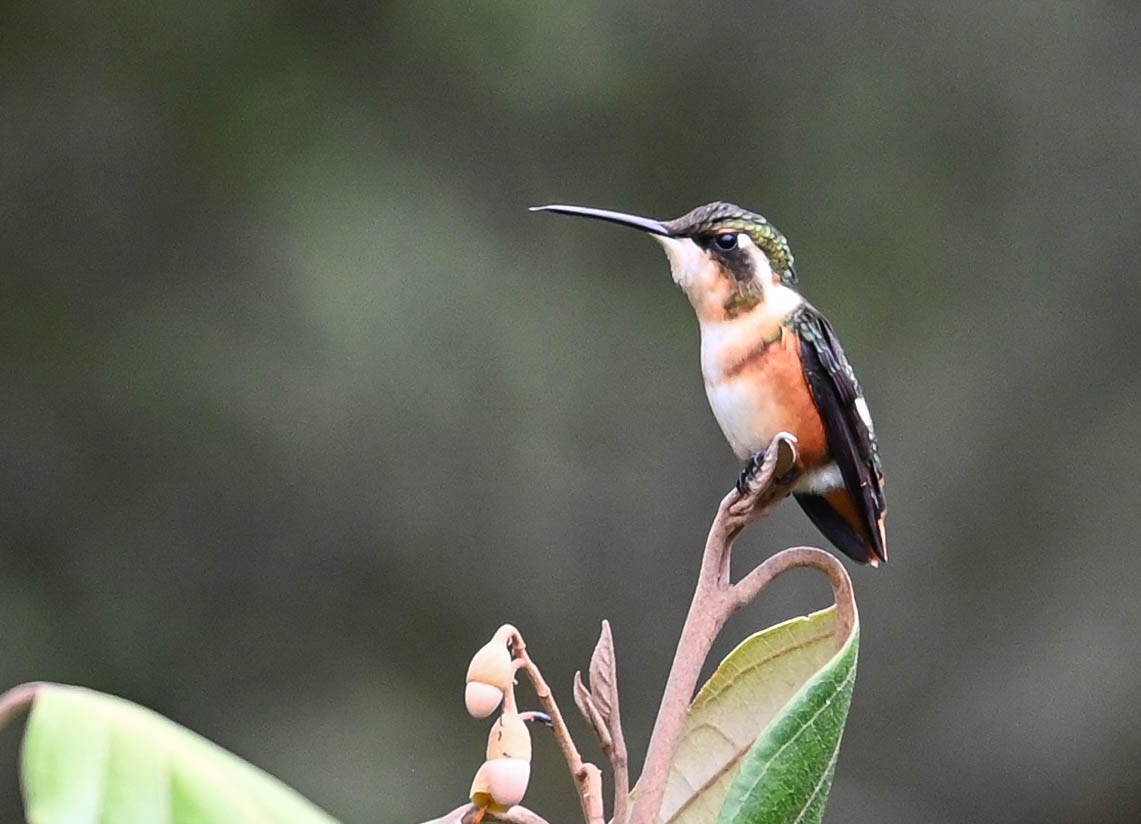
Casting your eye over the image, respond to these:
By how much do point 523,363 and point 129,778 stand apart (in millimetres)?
4753

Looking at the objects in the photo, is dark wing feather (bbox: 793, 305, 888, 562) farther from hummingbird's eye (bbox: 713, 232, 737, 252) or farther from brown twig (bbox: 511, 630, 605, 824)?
brown twig (bbox: 511, 630, 605, 824)

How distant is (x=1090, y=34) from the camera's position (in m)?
5.99

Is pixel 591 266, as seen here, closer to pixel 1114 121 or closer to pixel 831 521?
pixel 1114 121

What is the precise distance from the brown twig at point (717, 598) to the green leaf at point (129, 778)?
199 millimetres

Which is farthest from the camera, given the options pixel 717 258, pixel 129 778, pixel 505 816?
pixel 717 258

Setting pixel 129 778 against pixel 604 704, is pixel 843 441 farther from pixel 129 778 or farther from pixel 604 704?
pixel 129 778

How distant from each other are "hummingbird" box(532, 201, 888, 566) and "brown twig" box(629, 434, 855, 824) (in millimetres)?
274

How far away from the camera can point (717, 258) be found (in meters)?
1.26

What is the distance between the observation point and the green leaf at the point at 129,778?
0.51 m

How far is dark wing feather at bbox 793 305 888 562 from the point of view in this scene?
1.14 m

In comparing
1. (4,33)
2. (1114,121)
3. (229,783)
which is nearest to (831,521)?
(229,783)

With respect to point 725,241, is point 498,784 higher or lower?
lower

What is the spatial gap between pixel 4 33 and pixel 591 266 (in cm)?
210

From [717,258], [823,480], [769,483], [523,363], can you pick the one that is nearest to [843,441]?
[823,480]
